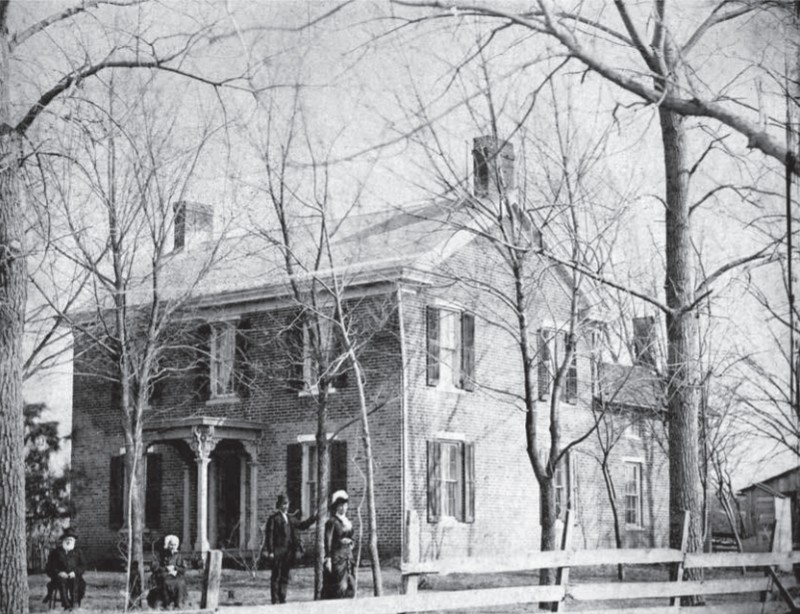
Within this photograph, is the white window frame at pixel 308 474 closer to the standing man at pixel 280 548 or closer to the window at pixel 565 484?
the window at pixel 565 484

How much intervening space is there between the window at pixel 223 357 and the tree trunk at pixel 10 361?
15.6 m

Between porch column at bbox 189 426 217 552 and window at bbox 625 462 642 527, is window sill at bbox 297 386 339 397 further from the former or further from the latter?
window at bbox 625 462 642 527

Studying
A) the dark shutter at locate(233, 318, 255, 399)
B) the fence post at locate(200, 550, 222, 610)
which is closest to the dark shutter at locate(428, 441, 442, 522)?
the dark shutter at locate(233, 318, 255, 399)

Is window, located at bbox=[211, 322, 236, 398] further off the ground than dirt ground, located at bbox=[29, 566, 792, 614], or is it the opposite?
window, located at bbox=[211, 322, 236, 398]

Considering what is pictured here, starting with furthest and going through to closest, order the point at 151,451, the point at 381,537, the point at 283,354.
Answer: the point at 151,451, the point at 283,354, the point at 381,537

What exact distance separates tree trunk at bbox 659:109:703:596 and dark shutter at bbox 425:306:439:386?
11674 millimetres

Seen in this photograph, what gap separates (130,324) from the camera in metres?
21.4

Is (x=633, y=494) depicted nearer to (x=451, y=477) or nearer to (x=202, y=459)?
(x=451, y=477)

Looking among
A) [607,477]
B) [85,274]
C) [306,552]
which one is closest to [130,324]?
[85,274]

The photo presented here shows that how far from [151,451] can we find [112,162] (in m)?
12.0

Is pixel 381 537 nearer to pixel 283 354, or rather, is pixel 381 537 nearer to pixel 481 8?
pixel 283 354

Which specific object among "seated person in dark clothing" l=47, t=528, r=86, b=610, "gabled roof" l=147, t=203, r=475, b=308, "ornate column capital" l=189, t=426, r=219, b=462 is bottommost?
"seated person in dark clothing" l=47, t=528, r=86, b=610

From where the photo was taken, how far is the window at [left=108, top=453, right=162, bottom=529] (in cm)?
2809

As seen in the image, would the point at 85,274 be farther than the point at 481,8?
Yes
